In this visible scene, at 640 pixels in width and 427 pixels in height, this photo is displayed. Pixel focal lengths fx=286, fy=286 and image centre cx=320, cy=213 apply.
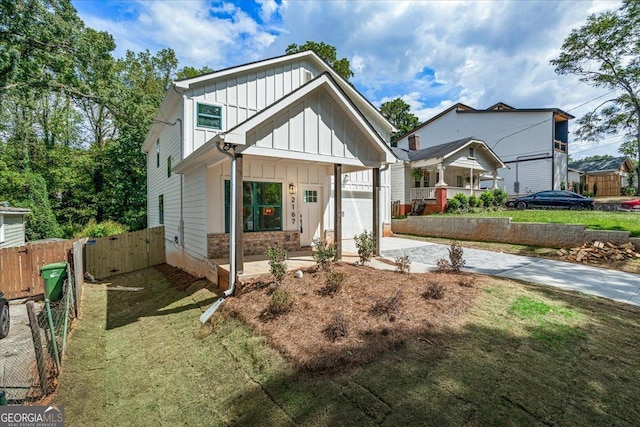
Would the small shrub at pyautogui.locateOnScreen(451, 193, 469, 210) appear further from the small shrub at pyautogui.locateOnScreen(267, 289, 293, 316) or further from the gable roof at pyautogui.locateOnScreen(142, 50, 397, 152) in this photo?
the small shrub at pyautogui.locateOnScreen(267, 289, 293, 316)

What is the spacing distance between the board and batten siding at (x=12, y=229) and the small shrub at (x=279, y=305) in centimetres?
1443

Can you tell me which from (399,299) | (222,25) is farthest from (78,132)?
(399,299)

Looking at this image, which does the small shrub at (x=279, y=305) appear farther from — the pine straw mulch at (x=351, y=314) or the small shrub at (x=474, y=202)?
the small shrub at (x=474, y=202)

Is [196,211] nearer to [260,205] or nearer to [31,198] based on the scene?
[260,205]

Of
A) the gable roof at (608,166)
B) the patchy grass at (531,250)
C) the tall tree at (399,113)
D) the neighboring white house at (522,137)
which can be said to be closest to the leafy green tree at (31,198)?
the patchy grass at (531,250)

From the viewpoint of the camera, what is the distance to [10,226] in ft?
44.0

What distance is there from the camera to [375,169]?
8734mm

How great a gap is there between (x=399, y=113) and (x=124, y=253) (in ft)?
133

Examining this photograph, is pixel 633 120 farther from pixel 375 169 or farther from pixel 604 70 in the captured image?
pixel 375 169

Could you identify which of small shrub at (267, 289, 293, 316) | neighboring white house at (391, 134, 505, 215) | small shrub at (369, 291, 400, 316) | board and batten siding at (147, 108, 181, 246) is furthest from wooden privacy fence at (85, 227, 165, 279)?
neighboring white house at (391, 134, 505, 215)

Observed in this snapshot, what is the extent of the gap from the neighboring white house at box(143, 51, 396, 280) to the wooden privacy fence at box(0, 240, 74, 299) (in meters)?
3.91

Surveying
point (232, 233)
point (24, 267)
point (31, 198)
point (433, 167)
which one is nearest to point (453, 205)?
point (433, 167)

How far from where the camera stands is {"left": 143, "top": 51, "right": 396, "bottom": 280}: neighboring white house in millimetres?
6730

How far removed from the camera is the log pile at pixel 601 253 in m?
8.90
